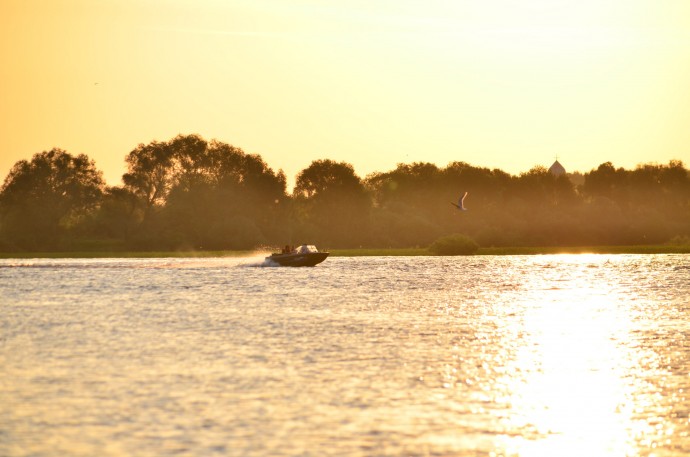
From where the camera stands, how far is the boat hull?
160 m

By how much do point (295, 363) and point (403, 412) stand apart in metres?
12.2

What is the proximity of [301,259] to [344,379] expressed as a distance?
398 feet

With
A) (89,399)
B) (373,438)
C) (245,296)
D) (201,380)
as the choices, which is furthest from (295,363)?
(245,296)

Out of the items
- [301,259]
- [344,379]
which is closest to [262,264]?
[301,259]

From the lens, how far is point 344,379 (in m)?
38.8

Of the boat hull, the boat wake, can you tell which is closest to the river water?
the boat hull

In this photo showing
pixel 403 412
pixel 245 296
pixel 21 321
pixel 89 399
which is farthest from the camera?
pixel 245 296

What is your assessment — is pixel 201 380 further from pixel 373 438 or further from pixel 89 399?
pixel 373 438

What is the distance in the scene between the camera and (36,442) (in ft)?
91.8

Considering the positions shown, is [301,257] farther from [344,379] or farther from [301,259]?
[344,379]

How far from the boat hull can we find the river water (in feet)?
244

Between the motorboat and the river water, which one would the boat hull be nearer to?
the motorboat

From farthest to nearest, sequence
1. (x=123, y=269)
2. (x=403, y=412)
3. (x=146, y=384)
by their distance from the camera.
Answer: (x=123, y=269)
(x=146, y=384)
(x=403, y=412)

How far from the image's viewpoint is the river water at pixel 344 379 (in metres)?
28.2
